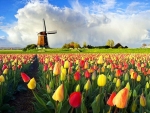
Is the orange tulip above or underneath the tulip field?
above

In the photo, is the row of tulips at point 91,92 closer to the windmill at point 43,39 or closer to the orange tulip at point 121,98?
the orange tulip at point 121,98

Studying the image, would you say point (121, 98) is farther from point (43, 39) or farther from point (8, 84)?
point (43, 39)

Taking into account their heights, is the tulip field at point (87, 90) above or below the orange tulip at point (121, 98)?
below

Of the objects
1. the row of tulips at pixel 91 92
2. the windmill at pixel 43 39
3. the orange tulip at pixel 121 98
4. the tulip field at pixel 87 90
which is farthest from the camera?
the windmill at pixel 43 39

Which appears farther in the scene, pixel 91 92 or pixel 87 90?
pixel 91 92

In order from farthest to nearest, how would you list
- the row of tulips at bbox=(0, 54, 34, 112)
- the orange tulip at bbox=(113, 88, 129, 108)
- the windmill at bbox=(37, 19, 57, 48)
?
1. the windmill at bbox=(37, 19, 57, 48)
2. the row of tulips at bbox=(0, 54, 34, 112)
3. the orange tulip at bbox=(113, 88, 129, 108)

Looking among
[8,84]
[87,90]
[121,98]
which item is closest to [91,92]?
[87,90]

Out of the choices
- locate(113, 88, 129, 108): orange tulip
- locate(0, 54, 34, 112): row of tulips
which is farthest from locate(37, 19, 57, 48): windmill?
locate(113, 88, 129, 108): orange tulip

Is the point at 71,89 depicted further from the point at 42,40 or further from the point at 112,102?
the point at 42,40

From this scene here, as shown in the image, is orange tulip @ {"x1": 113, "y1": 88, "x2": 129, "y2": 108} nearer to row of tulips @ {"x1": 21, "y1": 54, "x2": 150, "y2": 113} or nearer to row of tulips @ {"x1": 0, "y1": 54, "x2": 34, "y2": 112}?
row of tulips @ {"x1": 21, "y1": 54, "x2": 150, "y2": 113}

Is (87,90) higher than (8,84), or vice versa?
(87,90)

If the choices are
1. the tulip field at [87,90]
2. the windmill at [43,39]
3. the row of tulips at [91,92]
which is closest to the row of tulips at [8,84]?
the tulip field at [87,90]

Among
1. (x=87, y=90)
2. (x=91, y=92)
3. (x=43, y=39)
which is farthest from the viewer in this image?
(x=43, y=39)

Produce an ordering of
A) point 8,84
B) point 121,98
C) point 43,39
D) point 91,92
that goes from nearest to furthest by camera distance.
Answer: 1. point 121,98
2. point 91,92
3. point 8,84
4. point 43,39
